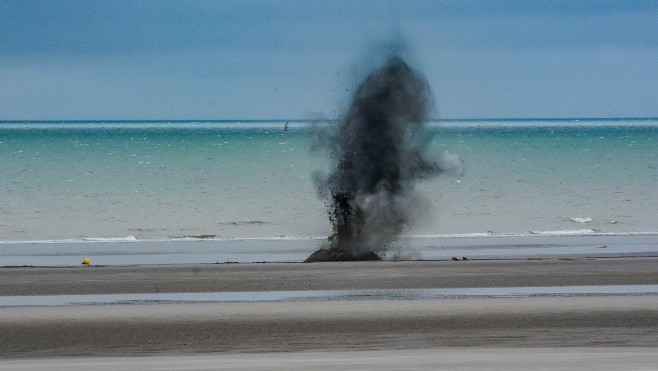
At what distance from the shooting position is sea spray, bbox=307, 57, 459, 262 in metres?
18.2

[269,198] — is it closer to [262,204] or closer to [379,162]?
[262,204]

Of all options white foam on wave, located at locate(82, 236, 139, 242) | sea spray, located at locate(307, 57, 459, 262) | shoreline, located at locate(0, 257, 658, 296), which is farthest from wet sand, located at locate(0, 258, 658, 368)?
white foam on wave, located at locate(82, 236, 139, 242)

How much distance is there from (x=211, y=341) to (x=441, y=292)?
387cm

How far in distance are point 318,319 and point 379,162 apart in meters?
6.81

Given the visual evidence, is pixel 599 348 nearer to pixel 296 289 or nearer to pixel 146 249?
pixel 296 289

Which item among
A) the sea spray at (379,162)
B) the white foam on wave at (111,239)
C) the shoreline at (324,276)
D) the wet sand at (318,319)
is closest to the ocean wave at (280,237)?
the white foam on wave at (111,239)

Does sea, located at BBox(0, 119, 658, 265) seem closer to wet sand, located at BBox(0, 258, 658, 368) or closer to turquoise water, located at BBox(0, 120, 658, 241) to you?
turquoise water, located at BBox(0, 120, 658, 241)

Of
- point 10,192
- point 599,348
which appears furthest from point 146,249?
point 10,192

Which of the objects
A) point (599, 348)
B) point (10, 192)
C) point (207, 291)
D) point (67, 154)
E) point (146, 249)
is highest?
point (599, 348)

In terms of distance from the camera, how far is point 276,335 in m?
11.0

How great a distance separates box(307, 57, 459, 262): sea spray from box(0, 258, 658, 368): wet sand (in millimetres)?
2697

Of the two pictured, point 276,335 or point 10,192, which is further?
point 10,192

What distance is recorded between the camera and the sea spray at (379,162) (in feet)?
59.7

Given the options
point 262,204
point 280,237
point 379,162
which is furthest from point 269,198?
point 379,162
